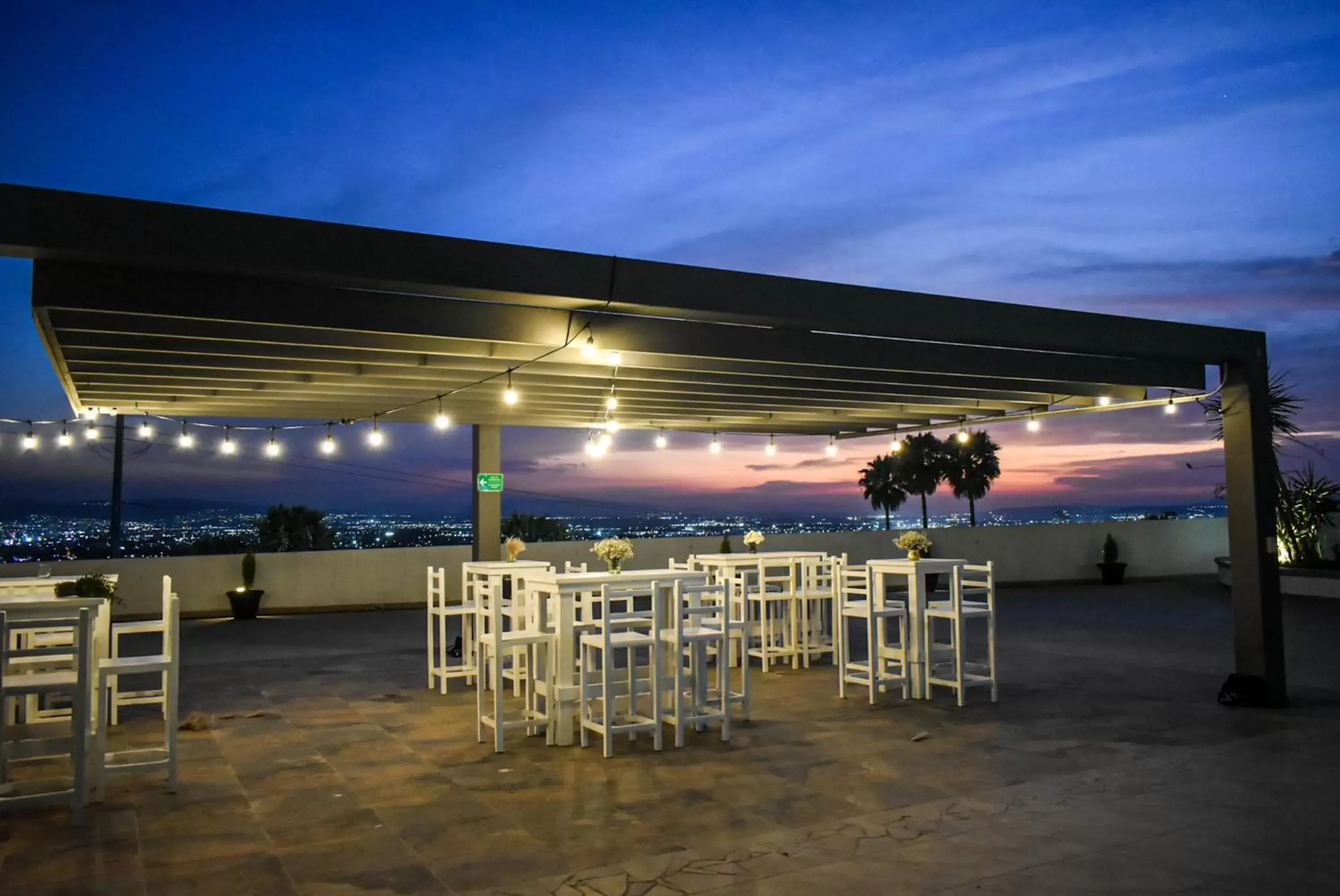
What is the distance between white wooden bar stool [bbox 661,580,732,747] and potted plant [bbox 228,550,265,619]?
31.9ft

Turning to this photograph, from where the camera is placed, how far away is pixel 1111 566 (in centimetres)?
1959

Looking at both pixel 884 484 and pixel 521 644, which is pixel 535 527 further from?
pixel 521 644

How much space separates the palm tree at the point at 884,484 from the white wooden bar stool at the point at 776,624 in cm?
1554

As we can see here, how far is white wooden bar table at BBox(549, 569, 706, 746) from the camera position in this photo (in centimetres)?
629

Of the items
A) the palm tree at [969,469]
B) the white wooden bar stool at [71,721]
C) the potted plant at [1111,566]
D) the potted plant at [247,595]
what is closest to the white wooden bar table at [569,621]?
the white wooden bar stool at [71,721]

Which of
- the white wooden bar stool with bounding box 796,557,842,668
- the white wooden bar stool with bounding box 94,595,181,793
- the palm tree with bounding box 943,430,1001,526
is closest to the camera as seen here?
the white wooden bar stool with bounding box 94,595,181,793

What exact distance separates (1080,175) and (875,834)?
10.9 m

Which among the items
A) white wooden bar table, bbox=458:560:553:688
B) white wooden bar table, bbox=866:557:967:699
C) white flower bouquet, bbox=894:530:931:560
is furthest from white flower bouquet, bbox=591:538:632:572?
white flower bouquet, bbox=894:530:931:560

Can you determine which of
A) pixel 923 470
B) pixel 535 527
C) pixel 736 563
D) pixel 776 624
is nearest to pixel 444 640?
pixel 736 563

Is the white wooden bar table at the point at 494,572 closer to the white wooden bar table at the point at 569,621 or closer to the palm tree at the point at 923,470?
the white wooden bar table at the point at 569,621

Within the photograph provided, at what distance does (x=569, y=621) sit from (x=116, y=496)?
10.8m

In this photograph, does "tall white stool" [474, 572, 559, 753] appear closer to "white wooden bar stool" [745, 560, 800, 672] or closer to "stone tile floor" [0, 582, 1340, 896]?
"stone tile floor" [0, 582, 1340, 896]

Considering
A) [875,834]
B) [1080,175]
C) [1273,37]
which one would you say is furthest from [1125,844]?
[1080,175]

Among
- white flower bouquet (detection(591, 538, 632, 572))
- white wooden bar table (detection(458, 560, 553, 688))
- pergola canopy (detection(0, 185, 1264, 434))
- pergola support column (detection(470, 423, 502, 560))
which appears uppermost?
pergola canopy (detection(0, 185, 1264, 434))
